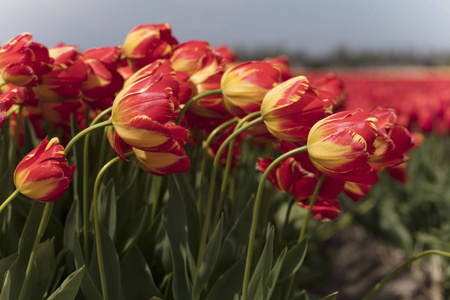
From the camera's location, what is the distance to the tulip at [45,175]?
0.51 m

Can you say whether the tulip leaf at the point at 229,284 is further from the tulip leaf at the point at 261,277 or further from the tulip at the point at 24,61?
the tulip at the point at 24,61

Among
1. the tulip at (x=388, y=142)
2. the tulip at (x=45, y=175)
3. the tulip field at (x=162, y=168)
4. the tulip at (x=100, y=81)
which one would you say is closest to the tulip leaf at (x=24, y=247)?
the tulip field at (x=162, y=168)

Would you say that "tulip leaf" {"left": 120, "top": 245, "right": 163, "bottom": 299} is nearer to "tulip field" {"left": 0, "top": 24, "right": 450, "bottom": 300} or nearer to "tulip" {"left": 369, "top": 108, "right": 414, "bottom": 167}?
"tulip field" {"left": 0, "top": 24, "right": 450, "bottom": 300}

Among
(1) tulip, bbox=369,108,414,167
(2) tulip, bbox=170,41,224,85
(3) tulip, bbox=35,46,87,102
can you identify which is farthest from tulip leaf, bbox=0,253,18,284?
(1) tulip, bbox=369,108,414,167

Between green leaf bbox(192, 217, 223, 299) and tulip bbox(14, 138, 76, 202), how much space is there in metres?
0.21

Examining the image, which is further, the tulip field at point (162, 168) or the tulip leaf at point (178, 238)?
the tulip leaf at point (178, 238)

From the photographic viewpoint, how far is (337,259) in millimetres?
2918

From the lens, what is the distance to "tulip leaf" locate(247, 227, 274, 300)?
2.02 feet

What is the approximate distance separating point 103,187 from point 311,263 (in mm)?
1640

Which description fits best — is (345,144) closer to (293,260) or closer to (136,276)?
(293,260)

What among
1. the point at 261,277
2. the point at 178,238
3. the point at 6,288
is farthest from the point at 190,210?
the point at 6,288

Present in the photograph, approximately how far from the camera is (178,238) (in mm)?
706

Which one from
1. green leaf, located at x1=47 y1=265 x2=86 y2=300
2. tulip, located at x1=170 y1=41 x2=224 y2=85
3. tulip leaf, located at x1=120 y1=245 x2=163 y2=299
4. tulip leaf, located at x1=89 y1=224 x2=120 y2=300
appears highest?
tulip, located at x1=170 y1=41 x2=224 y2=85

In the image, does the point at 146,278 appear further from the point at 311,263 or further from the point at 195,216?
the point at 311,263
